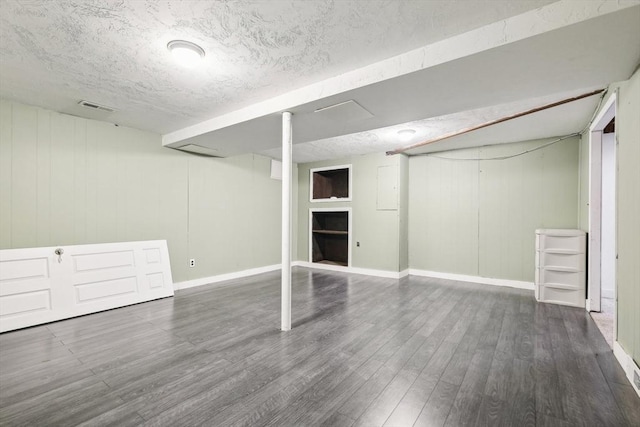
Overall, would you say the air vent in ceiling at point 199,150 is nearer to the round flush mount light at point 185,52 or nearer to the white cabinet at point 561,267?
the round flush mount light at point 185,52

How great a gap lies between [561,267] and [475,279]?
1.39 meters

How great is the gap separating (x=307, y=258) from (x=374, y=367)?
15.1ft

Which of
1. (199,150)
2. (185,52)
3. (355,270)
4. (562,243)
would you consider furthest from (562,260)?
(199,150)

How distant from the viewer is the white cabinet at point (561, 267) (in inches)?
144

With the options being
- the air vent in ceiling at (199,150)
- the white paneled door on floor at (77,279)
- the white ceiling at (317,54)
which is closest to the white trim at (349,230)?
the air vent in ceiling at (199,150)

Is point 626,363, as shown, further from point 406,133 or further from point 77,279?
point 77,279

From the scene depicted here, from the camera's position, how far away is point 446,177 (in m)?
5.31

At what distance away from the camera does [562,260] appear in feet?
12.4

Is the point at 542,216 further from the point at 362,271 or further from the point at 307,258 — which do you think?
the point at 307,258

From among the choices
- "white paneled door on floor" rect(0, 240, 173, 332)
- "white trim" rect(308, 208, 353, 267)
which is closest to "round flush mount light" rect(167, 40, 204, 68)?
"white paneled door on floor" rect(0, 240, 173, 332)

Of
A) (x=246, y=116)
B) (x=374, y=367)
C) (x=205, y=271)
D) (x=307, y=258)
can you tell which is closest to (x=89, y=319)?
(x=205, y=271)

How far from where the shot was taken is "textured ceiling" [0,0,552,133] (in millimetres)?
1729

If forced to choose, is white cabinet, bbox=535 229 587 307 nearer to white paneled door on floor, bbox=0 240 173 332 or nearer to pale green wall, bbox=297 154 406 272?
pale green wall, bbox=297 154 406 272

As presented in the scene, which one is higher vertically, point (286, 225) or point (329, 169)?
point (329, 169)
